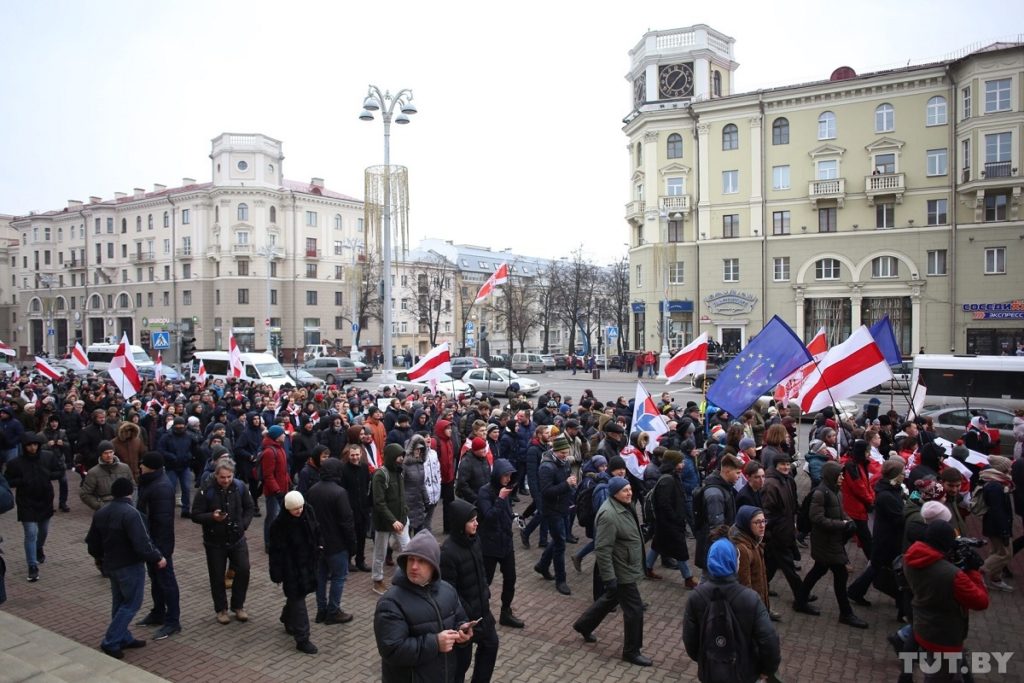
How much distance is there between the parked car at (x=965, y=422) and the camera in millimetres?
14828

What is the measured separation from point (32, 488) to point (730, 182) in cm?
4385

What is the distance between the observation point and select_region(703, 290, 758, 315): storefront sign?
44.4 metres

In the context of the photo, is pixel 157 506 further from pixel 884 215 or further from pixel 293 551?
pixel 884 215

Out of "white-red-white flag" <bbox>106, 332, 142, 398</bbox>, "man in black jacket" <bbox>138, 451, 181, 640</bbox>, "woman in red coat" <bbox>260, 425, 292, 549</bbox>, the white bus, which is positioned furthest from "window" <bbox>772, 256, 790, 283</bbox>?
"man in black jacket" <bbox>138, 451, 181, 640</bbox>

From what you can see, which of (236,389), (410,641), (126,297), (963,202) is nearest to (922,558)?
(410,641)

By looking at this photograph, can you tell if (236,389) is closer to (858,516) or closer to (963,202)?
(858,516)

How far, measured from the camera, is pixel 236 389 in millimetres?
19500

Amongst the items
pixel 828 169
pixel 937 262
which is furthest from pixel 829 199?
pixel 937 262

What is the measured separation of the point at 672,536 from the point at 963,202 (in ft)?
134

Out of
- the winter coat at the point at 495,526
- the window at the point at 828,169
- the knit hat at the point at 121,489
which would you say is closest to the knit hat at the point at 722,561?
the winter coat at the point at 495,526

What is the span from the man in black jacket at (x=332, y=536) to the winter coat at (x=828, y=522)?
472 centimetres

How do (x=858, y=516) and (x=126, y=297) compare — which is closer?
(x=858, y=516)

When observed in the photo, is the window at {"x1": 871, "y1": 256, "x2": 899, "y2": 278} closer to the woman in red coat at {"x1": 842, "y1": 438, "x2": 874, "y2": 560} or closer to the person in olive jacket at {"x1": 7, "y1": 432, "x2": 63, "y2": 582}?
the woman in red coat at {"x1": 842, "y1": 438, "x2": 874, "y2": 560}

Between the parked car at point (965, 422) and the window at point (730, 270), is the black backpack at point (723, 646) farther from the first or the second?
the window at point (730, 270)
